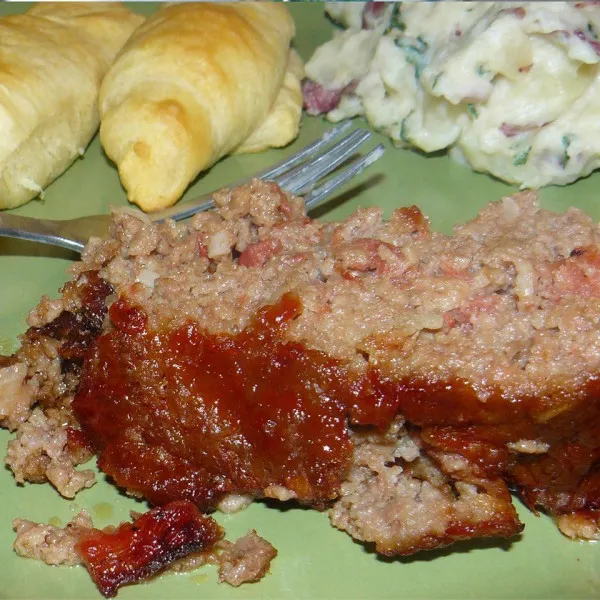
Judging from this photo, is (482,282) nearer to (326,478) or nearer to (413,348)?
(413,348)

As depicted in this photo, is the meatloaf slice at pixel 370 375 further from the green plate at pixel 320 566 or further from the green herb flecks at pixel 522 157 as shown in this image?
the green herb flecks at pixel 522 157

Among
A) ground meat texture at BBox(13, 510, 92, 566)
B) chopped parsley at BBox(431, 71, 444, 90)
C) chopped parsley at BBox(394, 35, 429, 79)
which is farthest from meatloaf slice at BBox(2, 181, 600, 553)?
chopped parsley at BBox(394, 35, 429, 79)

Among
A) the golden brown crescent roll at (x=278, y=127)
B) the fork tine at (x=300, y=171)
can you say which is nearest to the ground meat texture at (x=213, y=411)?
the fork tine at (x=300, y=171)

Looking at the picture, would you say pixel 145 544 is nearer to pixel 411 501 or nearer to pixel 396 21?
pixel 411 501

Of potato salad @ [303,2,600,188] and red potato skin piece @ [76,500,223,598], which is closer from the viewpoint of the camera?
red potato skin piece @ [76,500,223,598]

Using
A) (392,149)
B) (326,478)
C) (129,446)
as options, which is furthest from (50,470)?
(392,149)

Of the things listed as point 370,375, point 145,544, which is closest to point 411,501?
point 370,375

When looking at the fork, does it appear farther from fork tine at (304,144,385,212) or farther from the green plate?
the green plate
